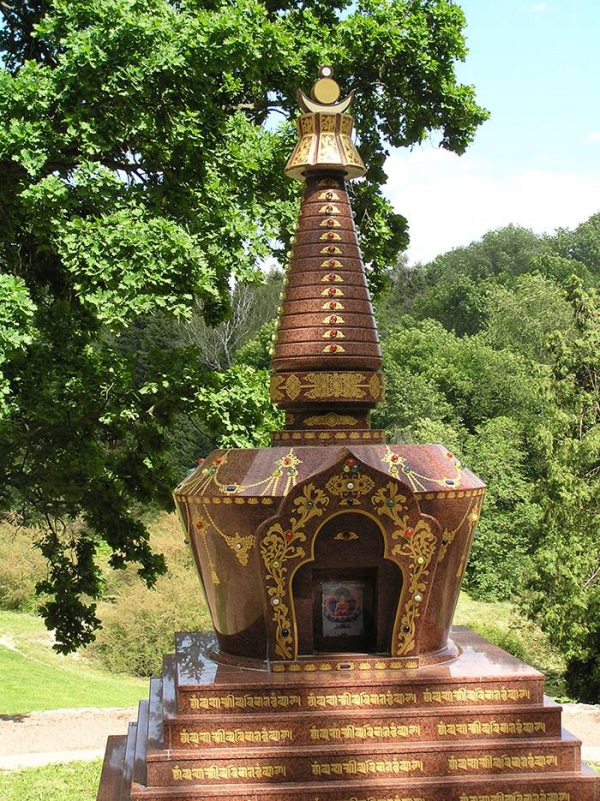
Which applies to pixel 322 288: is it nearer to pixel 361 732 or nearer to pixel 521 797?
pixel 361 732

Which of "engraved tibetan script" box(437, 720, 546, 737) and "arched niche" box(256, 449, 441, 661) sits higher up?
"arched niche" box(256, 449, 441, 661)

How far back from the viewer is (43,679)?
1922 centimetres

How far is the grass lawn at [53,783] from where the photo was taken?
995 cm

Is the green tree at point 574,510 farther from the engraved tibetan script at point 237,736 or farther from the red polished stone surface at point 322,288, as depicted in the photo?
the engraved tibetan script at point 237,736

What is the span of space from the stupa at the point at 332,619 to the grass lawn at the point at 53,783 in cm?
Result: 170

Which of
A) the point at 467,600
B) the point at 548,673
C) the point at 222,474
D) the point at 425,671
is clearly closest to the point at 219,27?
the point at 222,474

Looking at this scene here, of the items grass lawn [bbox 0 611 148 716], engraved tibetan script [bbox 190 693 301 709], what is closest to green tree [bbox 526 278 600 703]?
grass lawn [bbox 0 611 148 716]

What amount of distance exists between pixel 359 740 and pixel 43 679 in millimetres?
13068

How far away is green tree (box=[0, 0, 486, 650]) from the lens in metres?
11.0

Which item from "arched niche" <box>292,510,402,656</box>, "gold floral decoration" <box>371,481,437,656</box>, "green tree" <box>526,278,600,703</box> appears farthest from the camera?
"green tree" <box>526,278,600,703</box>

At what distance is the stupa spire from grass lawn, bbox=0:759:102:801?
4.37m

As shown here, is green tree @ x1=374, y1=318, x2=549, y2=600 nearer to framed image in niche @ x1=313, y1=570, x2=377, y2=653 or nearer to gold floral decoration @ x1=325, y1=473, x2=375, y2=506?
framed image in niche @ x1=313, y1=570, x2=377, y2=653

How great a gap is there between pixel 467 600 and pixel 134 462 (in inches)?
562

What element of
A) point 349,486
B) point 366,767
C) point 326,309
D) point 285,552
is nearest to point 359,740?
point 366,767
